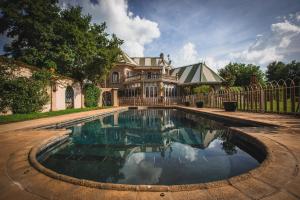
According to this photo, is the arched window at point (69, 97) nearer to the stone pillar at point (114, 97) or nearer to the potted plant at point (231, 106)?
the stone pillar at point (114, 97)

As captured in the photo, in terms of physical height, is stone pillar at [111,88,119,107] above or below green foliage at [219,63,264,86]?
below

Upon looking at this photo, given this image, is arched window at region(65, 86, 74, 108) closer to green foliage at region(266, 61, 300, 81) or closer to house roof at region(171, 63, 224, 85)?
house roof at region(171, 63, 224, 85)

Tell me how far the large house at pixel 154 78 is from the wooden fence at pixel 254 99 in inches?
65.5

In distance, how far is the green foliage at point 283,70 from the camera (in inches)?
2034

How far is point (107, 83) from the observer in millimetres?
33500

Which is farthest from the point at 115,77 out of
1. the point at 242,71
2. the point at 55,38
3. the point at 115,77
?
the point at 242,71

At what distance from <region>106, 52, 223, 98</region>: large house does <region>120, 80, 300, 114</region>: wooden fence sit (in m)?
1.66

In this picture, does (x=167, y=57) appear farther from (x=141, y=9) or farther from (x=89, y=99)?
(x=141, y=9)

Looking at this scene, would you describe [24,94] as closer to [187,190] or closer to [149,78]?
[187,190]

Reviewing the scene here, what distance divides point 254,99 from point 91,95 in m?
20.2

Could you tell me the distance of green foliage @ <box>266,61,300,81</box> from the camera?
51.7 m

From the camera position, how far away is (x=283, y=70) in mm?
53344

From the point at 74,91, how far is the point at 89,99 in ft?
10.5

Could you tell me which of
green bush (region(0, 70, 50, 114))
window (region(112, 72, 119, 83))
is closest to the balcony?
window (region(112, 72, 119, 83))
